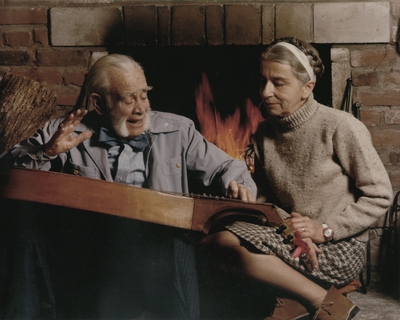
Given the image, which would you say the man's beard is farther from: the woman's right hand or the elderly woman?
the elderly woman

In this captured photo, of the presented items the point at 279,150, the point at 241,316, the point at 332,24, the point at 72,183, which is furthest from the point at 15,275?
the point at 332,24

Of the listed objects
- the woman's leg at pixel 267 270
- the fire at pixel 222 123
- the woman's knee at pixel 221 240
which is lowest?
the woman's leg at pixel 267 270

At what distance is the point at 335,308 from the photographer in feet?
6.63

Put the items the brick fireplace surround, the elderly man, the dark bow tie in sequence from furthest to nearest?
the brick fireplace surround
the dark bow tie
the elderly man

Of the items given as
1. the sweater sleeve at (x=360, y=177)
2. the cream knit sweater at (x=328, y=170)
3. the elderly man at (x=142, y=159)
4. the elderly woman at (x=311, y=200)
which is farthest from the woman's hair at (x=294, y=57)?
the elderly man at (x=142, y=159)

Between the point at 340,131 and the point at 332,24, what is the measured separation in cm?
58

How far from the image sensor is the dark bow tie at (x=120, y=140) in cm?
211

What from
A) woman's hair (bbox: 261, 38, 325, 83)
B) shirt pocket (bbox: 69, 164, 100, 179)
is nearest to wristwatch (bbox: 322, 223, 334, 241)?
woman's hair (bbox: 261, 38, 325, 83)

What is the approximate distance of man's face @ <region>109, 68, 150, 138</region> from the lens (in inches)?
83.8

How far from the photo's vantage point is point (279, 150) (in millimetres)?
2205

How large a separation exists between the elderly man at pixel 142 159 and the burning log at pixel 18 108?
4.7 inches

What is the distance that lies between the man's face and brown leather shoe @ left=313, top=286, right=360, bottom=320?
979 millimetres

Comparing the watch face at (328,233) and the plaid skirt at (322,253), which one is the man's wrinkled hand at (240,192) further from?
the watch face at (328,233)

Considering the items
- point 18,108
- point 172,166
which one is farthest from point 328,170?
point 18,108
